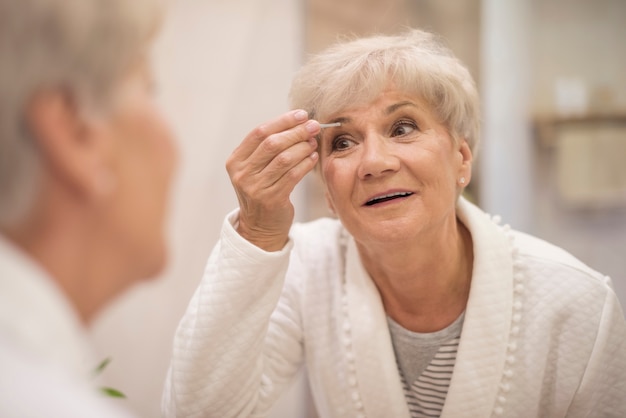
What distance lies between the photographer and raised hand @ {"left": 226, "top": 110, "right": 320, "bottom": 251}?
85cm

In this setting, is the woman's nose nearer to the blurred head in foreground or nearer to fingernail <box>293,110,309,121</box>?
fingernail <box>293,110,309,121</box>

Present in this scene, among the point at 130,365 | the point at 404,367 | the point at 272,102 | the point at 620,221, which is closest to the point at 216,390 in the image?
the point at 130,365

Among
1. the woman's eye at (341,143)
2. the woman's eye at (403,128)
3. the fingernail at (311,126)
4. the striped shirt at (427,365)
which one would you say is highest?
the fingernail at (311,126)

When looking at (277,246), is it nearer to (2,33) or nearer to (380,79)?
(380,79)

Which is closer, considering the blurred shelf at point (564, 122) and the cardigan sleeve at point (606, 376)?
the cardigan sleeve at point (606, 376)

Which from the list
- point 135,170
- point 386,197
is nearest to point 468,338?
point 386,197

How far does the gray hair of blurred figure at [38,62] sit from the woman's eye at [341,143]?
0.57 metres

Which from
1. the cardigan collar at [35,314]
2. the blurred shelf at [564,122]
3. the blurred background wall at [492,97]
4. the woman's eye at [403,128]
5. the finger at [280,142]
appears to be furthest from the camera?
the blurred shelf at [564,122]

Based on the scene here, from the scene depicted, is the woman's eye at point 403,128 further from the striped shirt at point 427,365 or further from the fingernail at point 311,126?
the striped shirt at point 427,365

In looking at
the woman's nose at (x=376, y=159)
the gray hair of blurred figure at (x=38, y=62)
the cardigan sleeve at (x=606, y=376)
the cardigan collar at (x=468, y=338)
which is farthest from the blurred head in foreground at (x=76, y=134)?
the cardigan sleeve at (x=606, y=376)

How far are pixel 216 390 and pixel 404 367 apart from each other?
39 cm

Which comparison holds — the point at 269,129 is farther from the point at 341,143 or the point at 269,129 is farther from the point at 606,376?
the point at 606,376

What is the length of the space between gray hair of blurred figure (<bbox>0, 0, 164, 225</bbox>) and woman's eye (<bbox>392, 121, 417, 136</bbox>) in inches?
23.4

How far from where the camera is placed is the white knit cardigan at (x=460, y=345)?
2.99ft
